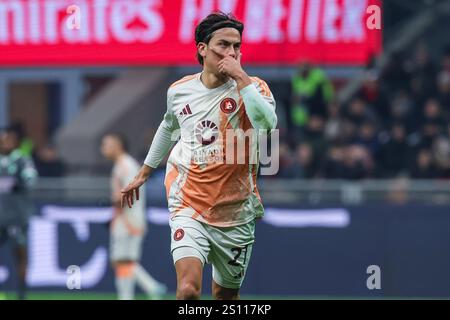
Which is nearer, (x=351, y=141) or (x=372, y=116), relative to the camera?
(x=351, y=141)

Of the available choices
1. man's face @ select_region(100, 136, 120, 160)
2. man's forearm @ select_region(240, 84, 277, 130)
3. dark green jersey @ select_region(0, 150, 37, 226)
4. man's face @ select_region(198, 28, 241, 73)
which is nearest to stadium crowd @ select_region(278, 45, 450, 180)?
man's face @ select_region(100, 136, 120, 160)

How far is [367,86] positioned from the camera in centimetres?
1944

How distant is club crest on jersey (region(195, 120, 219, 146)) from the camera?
28.9 feet

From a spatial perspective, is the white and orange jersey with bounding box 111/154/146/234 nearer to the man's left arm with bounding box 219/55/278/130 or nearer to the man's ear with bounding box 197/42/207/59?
the man's ear with bounding box 197/42/207/59

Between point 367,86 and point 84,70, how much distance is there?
5.52 m

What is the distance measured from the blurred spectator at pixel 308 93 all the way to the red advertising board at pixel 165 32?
26cm

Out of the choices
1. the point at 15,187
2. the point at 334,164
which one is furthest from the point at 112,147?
the point at 334,164

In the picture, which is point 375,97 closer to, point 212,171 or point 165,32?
point 165,32

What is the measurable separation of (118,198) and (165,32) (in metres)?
3.83

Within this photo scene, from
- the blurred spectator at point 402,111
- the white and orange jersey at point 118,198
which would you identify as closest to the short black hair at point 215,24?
the white and orange jersey at point 118,198

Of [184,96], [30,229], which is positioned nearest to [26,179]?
[30,229]

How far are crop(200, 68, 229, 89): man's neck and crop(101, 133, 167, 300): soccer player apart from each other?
6.86 m

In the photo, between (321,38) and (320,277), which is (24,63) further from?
(320,277)

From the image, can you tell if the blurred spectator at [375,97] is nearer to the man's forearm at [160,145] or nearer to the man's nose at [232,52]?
the man's forearm at [160,145]
